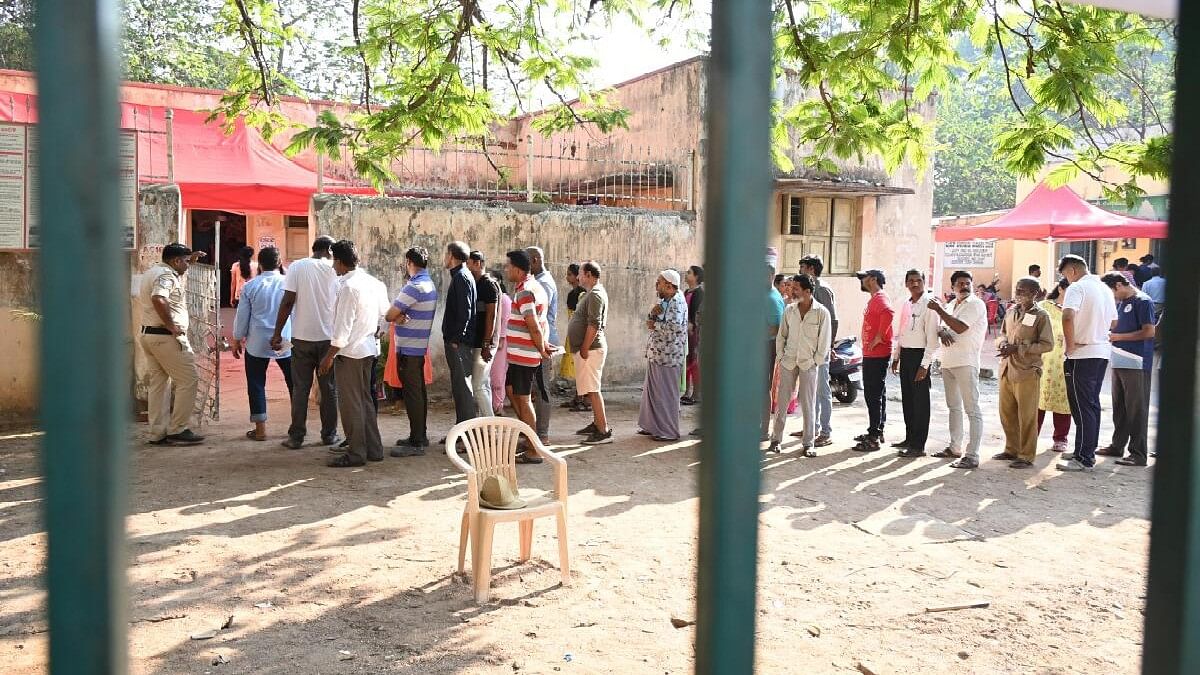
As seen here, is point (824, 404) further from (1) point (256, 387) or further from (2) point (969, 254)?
(2) point (969, 254)

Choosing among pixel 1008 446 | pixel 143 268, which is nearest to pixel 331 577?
pixel 143 268

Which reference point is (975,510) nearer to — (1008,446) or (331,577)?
(1008,446)

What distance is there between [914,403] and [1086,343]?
4.57 ft

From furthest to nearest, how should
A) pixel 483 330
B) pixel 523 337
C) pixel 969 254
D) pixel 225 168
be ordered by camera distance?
pixel 969 254 → pixel 225 168 → pixel 483 330 → pixel 523 337

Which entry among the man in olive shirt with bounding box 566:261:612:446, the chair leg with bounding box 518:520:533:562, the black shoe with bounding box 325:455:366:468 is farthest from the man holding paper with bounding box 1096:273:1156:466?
the black shoe with bounding box 325:455:366:468

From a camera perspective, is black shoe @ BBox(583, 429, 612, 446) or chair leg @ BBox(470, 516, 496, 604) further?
black shoe @ BBox(583, 429, 612, 446)

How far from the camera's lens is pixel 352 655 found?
355 cm

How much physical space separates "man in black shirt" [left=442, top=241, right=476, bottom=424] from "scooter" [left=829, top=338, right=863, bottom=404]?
15.1 ft

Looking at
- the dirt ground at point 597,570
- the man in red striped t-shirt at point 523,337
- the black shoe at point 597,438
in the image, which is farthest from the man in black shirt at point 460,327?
the black shoe at point 597,438

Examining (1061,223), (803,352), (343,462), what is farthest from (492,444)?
(1061,223)

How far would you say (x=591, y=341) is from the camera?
7.54 m

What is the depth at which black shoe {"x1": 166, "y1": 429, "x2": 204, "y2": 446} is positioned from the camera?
7.27m

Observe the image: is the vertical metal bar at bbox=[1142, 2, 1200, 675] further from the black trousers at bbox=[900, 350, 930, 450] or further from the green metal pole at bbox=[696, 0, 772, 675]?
the black trousers at bbox=[900, 350, 930, 450]

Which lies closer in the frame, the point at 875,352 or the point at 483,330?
the point at 483,330
